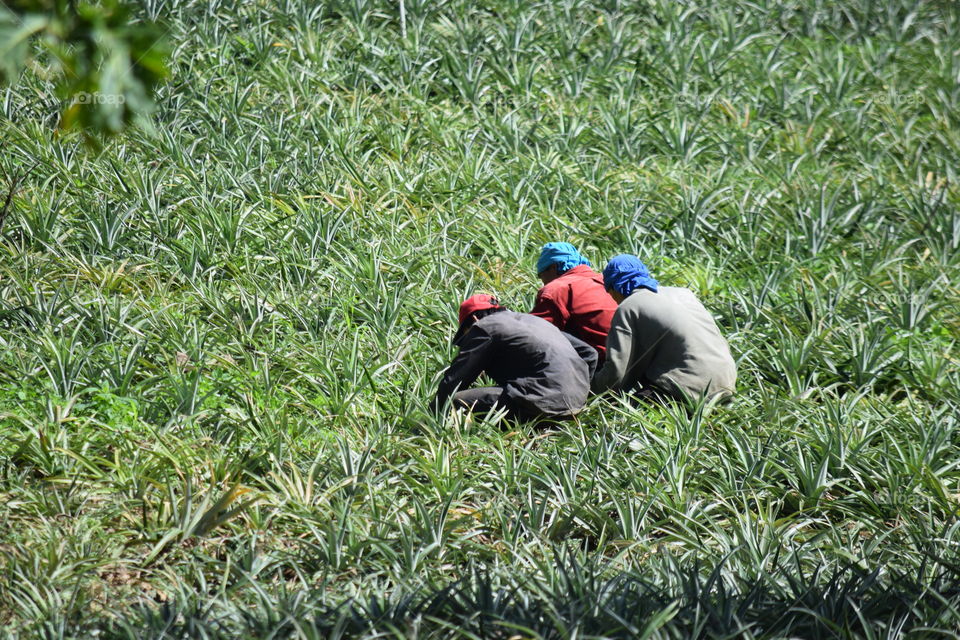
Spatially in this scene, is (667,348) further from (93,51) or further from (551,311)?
(93,51)

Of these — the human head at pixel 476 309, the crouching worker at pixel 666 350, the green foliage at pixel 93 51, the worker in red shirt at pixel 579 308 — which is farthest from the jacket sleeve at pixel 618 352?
the green foliage at pixel 93 51

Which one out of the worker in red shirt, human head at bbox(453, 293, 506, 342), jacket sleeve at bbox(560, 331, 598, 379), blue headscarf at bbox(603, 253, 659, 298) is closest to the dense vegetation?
jacket sleeve at bbox(560, 331, 598, 379)

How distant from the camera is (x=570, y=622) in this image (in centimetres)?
296

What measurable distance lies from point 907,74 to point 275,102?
23.2ft

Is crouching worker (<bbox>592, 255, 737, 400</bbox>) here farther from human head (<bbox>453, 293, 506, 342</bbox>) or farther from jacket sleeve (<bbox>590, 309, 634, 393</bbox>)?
human head (<bbox>453, 293, 506, 342</bbox>)

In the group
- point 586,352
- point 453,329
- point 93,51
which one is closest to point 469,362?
point 586,352

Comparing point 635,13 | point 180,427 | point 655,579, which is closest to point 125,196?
point 180,427

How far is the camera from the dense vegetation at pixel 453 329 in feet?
A: 11.4

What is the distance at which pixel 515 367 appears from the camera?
197 inches

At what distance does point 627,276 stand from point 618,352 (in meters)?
0.48

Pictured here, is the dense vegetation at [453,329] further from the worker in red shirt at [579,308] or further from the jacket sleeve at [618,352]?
the worker in red shirt at [579,308]

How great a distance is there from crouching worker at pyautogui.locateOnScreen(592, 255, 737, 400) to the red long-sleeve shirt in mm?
342

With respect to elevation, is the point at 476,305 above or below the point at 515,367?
above

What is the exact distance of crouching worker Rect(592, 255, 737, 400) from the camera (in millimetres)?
5051
